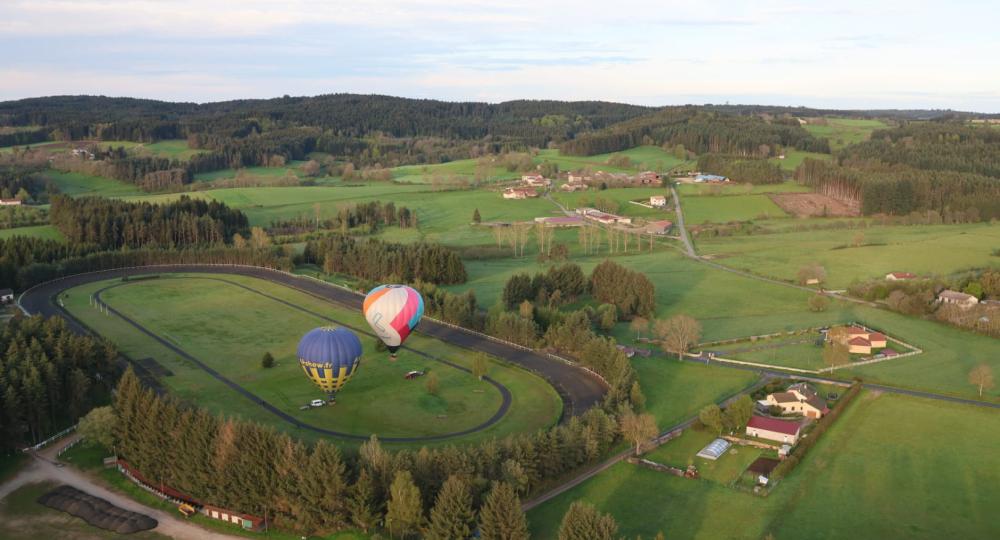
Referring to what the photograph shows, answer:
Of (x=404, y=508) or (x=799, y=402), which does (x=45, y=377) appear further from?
(x=799, y=402)

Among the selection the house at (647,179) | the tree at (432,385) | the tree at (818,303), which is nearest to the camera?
the tree at (432,385)

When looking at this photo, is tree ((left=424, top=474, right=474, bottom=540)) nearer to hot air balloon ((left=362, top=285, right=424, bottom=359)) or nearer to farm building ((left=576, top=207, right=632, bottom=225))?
hot air balloon ((left=362, top=285, right=424, bottom=359))

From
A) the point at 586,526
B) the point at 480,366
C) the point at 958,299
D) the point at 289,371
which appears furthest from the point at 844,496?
the point at 958,299

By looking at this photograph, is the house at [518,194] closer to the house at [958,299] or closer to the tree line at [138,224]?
the tree line at [138,224]

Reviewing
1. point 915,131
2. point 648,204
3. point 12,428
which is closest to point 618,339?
point 12,428

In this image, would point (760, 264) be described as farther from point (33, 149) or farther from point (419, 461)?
point (33, 149)

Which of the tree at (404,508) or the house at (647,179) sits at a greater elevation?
the house at (647,179)

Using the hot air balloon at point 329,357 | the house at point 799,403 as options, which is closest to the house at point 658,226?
Answer: the house at point 799,403
